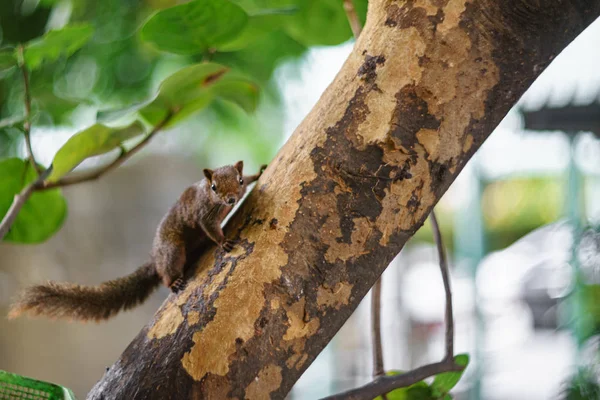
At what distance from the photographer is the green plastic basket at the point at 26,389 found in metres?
0.64

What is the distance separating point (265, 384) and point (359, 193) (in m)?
0.26

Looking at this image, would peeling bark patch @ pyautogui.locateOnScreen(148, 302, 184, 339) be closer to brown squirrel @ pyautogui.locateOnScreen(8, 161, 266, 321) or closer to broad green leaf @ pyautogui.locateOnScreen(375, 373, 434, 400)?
brown squirrel @ pyautogui.locateOnScreen(8, 161, 266, 321)

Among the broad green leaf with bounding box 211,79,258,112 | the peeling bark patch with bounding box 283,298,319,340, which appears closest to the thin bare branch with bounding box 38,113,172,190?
the broad green leaf with bounding box 211,79,258,112

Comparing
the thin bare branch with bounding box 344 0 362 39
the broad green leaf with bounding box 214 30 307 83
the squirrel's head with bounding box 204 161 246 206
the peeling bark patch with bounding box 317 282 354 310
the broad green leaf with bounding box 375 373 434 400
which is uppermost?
the broad green leaf with bounding box 214 30 307 83

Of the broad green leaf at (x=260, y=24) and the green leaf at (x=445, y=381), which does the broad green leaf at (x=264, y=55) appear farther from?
the green leaf at (x=445, y=381)

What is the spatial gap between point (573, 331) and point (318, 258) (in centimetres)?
77

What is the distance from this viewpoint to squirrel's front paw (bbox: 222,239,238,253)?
75 centimetres

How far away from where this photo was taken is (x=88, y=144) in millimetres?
937

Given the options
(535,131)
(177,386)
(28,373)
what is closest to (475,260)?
(535,131)

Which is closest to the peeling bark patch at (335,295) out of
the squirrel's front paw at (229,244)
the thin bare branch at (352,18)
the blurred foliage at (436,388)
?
the squirrel's front paw at (229,244)

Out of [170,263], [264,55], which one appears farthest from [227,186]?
[264,55]

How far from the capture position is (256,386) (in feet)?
2.16

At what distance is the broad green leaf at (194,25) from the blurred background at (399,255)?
0.18 metres

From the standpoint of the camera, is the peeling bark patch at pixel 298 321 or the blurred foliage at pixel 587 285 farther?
the blurred foliage at pixel 587 285
